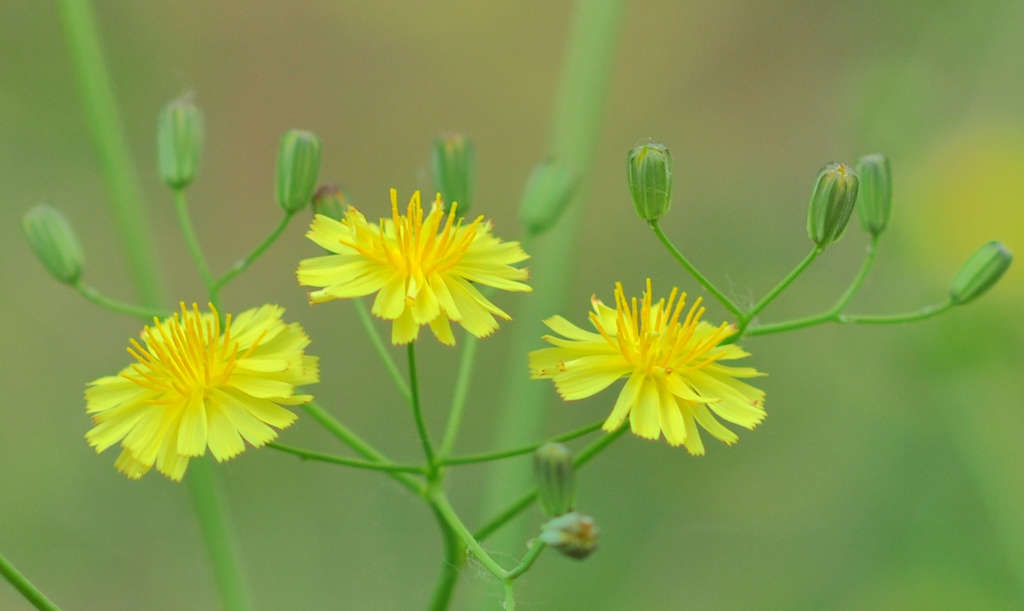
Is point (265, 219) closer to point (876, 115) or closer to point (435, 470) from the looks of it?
point (876, 115)

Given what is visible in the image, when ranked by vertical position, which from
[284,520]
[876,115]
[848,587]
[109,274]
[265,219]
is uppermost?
[876,115]

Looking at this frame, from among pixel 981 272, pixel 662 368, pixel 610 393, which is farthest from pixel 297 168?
pixel 610 393

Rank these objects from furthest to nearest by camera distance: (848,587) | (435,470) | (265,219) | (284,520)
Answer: (265,219) → (284,520) → (848,587) → (435,470)

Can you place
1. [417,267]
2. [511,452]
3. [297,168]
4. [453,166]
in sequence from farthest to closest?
[453,166]
[297,168]
[417,267]
[511,452]

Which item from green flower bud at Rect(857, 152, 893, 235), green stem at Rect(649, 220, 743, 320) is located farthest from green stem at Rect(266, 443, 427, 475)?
green flower bud at Rect(857, 152, 893, 235)

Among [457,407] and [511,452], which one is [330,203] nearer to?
[457,407]

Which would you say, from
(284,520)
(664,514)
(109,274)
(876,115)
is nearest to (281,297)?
(109,274)

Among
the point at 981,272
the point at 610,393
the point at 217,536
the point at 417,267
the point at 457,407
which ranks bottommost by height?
the point at 217,536

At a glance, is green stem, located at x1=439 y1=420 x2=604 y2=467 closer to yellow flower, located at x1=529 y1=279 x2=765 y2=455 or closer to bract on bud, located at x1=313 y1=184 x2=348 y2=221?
yellow flower, located at x1=529 y1=279 x2=765 y2=455
